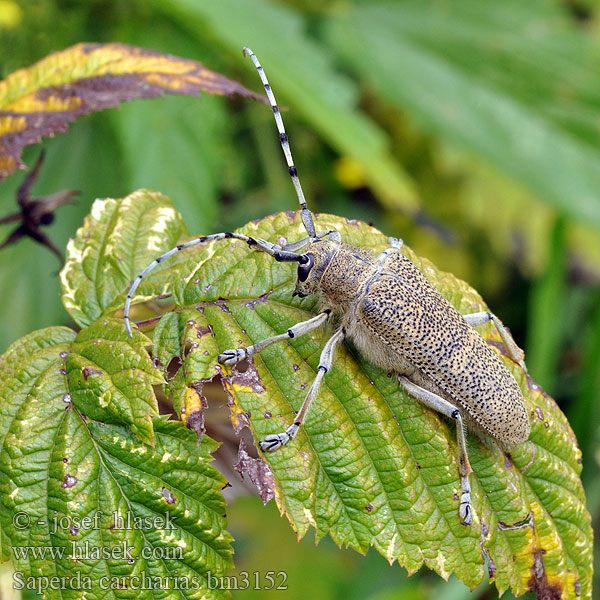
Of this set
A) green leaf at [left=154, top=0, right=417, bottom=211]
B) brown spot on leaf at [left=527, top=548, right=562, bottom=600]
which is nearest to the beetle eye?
brown spot on leaf at [left=527, top=548, right=562, bottom=600]

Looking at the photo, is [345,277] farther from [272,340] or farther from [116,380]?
[116,380]

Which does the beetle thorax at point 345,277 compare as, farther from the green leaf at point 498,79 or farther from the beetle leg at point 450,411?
the green leaf at point 498,79

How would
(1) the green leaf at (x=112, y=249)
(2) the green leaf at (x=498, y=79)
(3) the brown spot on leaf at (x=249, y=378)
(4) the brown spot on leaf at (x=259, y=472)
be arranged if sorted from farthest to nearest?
(2) the green leaf at (x=498, y=79) < (1) the green leaf at (x=112, y=249) < (3) the brown spot on leaf at (x=249, y=378) < (4) the brown spot on leaf at (x=259, y=472)

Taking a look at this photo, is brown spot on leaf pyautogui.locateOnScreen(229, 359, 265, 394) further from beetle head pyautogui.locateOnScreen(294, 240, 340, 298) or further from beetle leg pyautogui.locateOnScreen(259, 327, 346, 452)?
beetle head pyautogui.locateOnScreen(294, 240, 340, 298)

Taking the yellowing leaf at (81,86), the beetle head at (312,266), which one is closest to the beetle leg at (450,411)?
the beetle head at (312,266)

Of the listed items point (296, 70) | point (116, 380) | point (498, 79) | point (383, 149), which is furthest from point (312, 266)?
point (498, 79)

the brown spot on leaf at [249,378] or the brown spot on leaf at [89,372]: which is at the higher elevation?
the brown spot on leaf at [89,372]

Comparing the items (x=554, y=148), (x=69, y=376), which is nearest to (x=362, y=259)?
(x=69, y=376)
